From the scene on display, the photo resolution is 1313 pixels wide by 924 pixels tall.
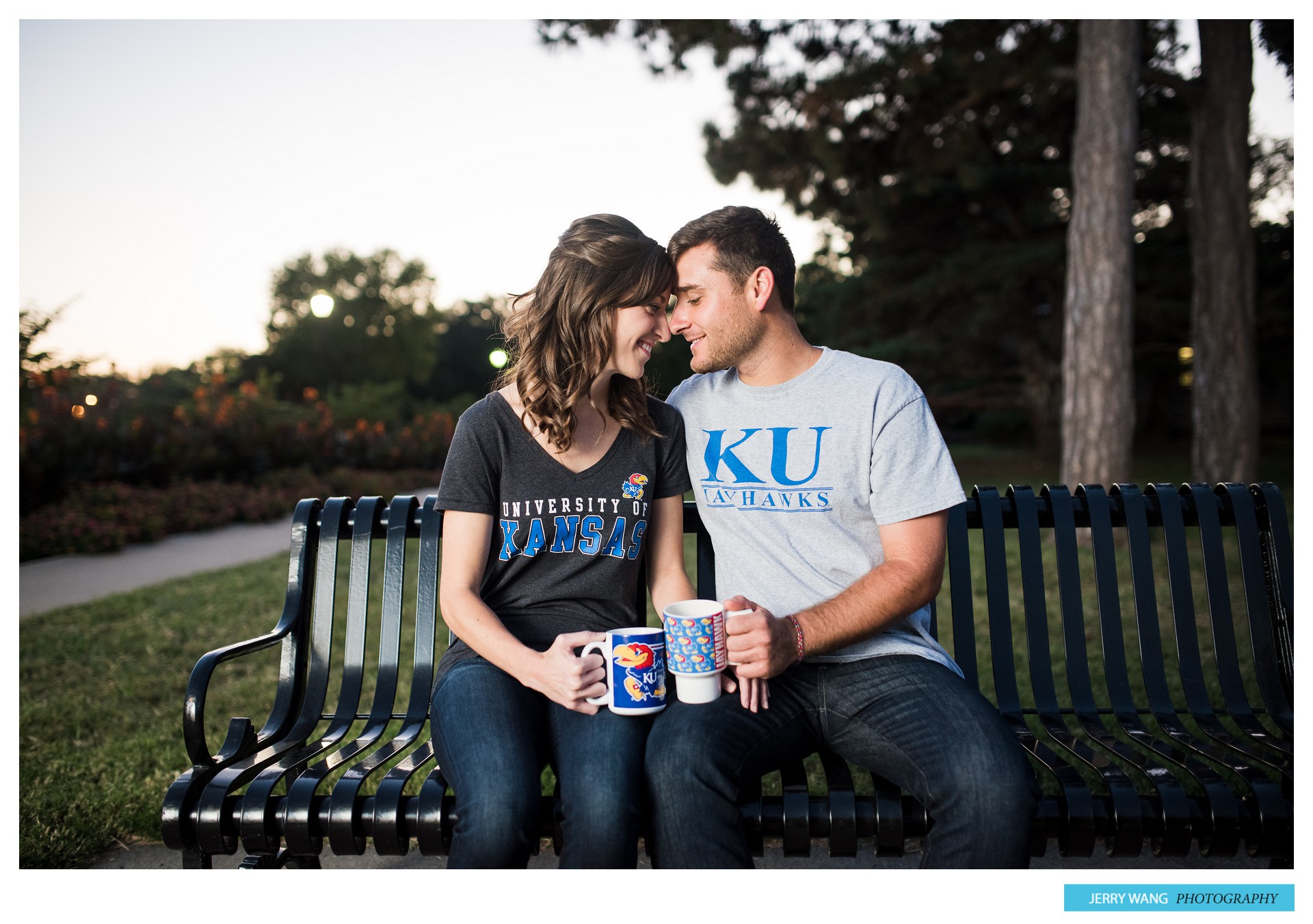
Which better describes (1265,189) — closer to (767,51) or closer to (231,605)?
(767,51)

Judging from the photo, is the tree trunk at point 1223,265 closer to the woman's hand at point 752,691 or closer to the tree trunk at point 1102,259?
the tree trunk at point 1102,259

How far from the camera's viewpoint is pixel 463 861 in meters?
1.95

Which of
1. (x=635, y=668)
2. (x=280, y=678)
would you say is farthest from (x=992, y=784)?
(x=280, y=678)

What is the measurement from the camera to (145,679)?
485 centimetres

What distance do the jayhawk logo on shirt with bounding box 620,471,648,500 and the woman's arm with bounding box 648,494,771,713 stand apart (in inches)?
5.1

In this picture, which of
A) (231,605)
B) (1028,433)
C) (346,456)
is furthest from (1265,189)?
(346,456)

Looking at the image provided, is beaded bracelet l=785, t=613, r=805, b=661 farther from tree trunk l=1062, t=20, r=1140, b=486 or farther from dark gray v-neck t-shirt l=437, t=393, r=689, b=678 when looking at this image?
tree trunk l=1062, t=20, r=1140, b=486

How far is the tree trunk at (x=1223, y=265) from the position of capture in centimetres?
931

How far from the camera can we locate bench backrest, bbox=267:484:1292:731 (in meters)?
2.70

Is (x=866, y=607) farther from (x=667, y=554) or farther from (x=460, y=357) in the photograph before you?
(x=460, y=357)

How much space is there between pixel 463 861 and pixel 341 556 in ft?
21.8

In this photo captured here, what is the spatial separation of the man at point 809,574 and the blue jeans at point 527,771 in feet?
0.32

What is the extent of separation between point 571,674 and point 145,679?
3873 mm

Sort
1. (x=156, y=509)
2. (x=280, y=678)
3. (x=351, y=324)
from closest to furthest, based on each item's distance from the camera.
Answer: (x=280, y=678) → (x=156, y=509) → (x=351, y=324)
